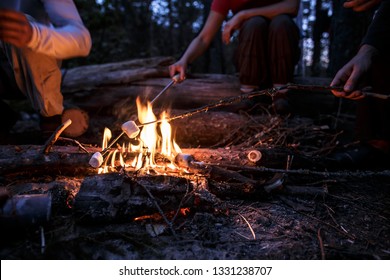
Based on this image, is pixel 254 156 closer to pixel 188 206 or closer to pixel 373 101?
pixel 188 206

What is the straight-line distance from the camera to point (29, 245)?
1.69 m

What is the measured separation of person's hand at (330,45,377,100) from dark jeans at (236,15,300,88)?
1.08 m

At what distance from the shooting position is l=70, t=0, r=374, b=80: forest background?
15.3 feet

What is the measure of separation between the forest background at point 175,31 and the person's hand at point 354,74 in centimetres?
207

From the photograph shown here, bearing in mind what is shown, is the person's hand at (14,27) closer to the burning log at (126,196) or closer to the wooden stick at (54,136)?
the wooden stick at (54,136)

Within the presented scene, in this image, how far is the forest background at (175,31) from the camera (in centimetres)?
467

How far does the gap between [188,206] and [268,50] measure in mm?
2581

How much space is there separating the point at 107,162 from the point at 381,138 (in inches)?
109

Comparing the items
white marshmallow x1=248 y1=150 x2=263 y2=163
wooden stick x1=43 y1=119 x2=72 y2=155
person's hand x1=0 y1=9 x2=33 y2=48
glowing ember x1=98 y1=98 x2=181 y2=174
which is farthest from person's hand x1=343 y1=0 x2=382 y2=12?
person's hand x1=0 y1=9 x2=33 y2=48

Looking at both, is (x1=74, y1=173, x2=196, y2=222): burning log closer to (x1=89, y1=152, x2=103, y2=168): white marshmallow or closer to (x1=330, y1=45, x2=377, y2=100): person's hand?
(x1=89, y1=152, x2=103, y2=168): white marshmallow

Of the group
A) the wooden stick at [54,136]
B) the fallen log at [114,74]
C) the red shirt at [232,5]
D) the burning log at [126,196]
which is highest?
the red shirt at [232,5]

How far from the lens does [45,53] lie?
2.84 meters

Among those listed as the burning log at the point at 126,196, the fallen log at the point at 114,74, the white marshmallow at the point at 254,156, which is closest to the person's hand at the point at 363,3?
the white marshmallow at the point at 254,156

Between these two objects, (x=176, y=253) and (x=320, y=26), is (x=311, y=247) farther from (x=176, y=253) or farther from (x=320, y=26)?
(x=320, y=26)
